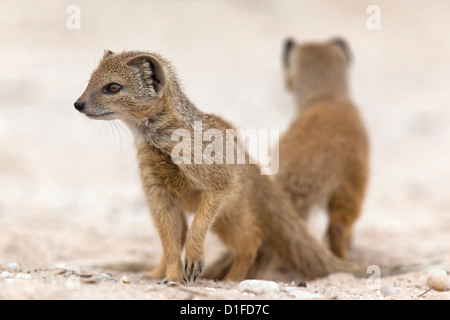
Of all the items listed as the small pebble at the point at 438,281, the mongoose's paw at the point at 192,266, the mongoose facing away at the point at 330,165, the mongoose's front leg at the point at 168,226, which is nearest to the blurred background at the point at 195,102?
the mongoose's front leg at the point at 168,226

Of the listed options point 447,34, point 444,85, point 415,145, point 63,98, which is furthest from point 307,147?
point 447,34

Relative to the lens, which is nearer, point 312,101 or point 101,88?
point 101,88

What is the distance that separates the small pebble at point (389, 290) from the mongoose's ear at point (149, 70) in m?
1.72

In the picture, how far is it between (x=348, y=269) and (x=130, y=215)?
2625 mm

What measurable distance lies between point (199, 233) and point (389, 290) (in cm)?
116

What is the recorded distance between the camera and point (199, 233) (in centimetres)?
332

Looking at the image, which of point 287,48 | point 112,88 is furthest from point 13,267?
point 287,48

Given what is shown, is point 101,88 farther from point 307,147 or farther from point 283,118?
point 283,118

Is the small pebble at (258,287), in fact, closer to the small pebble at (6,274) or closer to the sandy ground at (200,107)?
the sandy ground at (200,107)

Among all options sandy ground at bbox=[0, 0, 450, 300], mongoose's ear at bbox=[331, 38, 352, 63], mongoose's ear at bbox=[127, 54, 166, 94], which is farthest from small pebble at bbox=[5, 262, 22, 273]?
mongoose's ear at bbox=[331, 38, 352, 63]

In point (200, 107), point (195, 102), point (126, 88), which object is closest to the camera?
point (126, 88)

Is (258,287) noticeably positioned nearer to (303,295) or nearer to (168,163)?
(303,295)

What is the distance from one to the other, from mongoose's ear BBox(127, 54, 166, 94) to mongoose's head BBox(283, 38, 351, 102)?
114 inches
